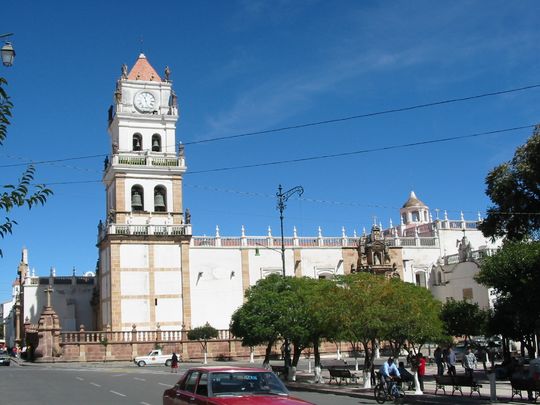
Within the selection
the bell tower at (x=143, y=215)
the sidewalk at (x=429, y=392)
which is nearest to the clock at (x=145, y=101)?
the bell tower at (x=143, y=215)

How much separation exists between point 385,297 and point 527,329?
24.2ft

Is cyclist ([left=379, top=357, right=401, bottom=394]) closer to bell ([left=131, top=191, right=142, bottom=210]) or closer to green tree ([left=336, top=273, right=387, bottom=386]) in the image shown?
green tree ([left=336, top=273, right=387, bottom=386])

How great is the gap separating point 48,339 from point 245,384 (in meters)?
39.6

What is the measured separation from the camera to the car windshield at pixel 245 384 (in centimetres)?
1047

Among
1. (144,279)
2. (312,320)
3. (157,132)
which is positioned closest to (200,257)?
(144,279)

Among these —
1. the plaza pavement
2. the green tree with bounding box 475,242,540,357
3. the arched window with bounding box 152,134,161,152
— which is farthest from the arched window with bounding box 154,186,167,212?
the green tree with bounding box 475,242,540,357

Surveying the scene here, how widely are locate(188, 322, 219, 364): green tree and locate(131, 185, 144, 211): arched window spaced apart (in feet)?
34.2

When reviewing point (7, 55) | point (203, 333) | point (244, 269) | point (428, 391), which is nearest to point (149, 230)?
point (244, 269)

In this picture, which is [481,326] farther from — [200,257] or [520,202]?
[200,257]

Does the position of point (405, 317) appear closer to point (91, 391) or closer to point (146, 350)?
point (91, 391)

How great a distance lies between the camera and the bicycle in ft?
65.8

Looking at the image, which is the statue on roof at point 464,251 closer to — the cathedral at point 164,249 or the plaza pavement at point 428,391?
the cathedral at point 164,249

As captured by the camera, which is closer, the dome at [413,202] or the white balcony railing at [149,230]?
the white balcony railing at [149,230]

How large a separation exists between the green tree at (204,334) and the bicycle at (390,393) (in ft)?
94.4
